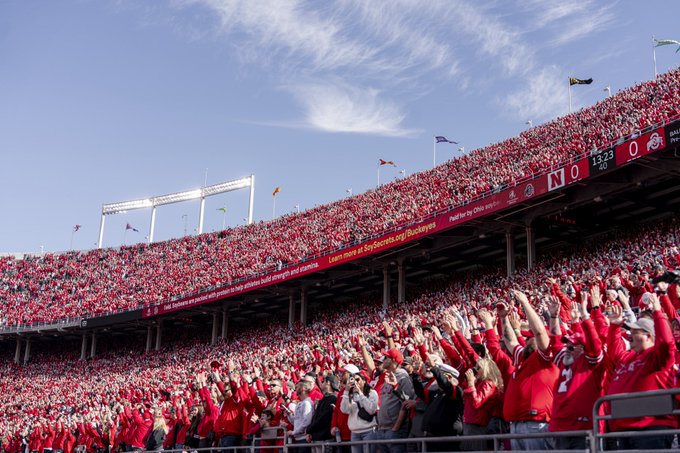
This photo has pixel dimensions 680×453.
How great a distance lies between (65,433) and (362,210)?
2380 centimetres

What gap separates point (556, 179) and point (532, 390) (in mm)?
17357

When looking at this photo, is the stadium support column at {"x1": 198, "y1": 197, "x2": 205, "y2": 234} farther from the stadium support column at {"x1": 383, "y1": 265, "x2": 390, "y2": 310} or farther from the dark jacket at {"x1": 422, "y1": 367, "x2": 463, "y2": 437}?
the dark jacket at {"x1": 422, "y1": 367, "x2": 463, "y2": 437}

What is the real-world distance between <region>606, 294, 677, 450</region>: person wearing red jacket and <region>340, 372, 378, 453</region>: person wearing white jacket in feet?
11.8

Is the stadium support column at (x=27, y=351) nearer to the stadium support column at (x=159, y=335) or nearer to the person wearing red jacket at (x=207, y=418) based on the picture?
the stadium support column at (x=159, y=335)

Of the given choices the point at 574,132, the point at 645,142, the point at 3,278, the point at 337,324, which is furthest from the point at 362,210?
the point at 3,278

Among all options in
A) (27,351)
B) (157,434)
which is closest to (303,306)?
(157,434)

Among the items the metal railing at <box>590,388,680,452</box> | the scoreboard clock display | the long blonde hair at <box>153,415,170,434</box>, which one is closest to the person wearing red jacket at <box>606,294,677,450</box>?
the metal railing at <box>590,388,680,452</box>

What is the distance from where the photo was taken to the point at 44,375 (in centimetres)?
4547

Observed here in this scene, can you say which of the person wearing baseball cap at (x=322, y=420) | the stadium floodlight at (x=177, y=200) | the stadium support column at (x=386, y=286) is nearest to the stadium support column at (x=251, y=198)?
the stadium floodlight at (x=177, y=200)

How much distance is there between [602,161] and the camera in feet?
70.5

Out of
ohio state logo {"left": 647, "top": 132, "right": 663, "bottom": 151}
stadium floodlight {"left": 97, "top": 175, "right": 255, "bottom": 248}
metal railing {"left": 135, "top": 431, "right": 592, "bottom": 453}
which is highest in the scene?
stadium floodlight {"left": 97, "top": 175, "right": 255, "bottom": 248}

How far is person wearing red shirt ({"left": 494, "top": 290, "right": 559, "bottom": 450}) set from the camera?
6.20 meters

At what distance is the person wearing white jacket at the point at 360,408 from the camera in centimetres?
856

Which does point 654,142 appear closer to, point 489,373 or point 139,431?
point 489,373
